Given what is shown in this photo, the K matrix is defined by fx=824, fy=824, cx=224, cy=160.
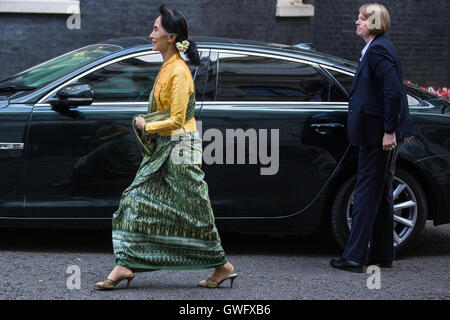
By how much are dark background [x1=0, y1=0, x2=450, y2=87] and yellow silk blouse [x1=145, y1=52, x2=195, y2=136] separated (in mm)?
7887

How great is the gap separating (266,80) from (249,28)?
7.31m

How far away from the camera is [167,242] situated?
4.99m

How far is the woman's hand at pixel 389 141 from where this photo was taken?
5383 millimetres

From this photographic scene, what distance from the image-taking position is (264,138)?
5.84 meters

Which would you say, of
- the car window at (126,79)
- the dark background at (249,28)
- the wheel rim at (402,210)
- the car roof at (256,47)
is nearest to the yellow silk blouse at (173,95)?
the car window at (126,79)

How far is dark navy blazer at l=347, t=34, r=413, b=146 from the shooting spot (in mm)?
5328

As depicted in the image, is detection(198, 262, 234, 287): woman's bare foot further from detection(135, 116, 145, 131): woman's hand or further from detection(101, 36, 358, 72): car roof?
detection(101, 36, 358, 72): car roof

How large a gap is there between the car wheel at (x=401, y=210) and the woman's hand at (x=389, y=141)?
61cm

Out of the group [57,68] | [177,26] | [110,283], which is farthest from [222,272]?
[57,68]

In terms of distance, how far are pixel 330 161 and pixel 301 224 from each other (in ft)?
1.65

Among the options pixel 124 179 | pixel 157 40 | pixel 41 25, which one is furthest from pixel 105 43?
pixel 41 25

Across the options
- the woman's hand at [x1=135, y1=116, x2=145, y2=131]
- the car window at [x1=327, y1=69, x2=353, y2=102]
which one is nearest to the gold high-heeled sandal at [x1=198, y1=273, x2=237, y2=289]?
the woman's hand at [x1=135, y1=116, x2=145, y2=131]

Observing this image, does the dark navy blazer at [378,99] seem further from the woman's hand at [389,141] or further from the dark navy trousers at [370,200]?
the dark navy trousers at [370,200]

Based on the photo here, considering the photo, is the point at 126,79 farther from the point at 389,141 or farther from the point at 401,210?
the point at 401,210
